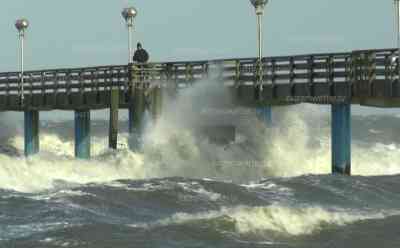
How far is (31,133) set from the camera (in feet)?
128

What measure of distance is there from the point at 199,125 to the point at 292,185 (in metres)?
8.67

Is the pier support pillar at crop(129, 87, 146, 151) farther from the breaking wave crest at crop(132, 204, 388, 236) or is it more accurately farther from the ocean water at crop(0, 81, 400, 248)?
the breaking wave crest at crop(132, 204, 388, 236)

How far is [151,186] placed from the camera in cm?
2373

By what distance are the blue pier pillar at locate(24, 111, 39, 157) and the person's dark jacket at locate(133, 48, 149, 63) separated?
24.6 feet

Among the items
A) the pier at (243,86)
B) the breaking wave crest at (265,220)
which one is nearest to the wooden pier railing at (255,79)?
the pier at (243,86)

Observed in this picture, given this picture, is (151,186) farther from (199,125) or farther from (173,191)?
(199,125)

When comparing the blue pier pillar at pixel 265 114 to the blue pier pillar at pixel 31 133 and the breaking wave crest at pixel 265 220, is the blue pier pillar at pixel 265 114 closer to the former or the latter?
the blue pier pillar at pixel 31 133

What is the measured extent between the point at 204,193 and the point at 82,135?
1458cm

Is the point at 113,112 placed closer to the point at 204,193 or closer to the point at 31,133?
the point at 31,133

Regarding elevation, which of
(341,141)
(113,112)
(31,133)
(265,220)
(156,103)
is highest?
(156,103)

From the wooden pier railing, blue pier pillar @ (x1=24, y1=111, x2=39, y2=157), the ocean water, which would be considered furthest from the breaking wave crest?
blue pier pillar @ (x1=24, y1=111, x2=39, y2=157)

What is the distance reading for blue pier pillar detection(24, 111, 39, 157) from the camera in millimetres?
38781

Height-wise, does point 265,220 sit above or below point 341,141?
below

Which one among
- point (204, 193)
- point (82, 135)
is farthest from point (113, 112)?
point (204, 193)
